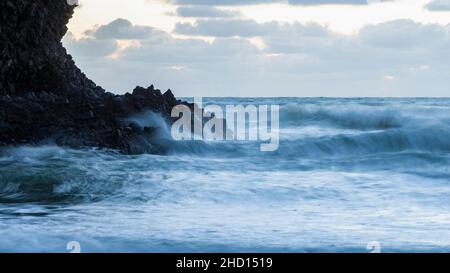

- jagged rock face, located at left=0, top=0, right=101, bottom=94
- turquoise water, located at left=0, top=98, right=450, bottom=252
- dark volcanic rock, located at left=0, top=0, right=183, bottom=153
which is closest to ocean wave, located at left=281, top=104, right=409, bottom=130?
turquoise water, located at left=0, top=98, right=450, bottom=252

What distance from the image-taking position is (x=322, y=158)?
54.3 ft

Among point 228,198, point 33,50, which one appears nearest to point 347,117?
point 33,50

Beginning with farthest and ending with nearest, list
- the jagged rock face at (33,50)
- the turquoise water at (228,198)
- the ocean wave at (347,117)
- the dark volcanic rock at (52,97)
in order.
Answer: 1. the ocean wave at (347,117)
2. the jagged rock face at (33,50)
3. the dark volcanic rock at (52,97)
4. the turquoise water at (228,198)

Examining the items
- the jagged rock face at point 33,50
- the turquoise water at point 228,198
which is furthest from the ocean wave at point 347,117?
the jagged rock face at point 33,50

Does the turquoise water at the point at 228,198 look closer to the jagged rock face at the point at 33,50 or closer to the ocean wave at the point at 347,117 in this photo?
the jagged rock face at the point at 33,50

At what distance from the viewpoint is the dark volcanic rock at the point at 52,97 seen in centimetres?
1385

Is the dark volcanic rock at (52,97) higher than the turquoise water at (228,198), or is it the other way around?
the dark volcanic rock at (52,97)

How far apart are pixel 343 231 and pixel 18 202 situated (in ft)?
13.1

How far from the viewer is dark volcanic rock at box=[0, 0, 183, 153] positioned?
13.9m

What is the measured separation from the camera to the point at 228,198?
10570 millimetres

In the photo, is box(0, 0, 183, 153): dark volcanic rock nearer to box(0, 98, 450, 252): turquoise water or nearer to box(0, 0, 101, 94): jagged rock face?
box(0, 0, 101, 94): jagged rock face

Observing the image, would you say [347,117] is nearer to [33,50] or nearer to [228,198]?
[33,50]
